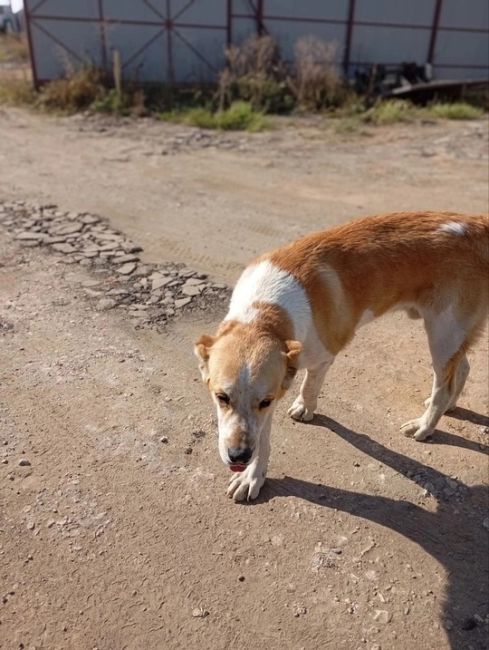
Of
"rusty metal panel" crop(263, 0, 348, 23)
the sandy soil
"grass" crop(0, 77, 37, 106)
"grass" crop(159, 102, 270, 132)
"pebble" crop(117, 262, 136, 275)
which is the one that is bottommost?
the sandy soil

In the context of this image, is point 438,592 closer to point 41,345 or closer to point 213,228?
point 41,345

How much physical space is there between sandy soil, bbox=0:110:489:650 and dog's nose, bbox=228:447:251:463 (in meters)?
0.81

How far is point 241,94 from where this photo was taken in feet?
49.4

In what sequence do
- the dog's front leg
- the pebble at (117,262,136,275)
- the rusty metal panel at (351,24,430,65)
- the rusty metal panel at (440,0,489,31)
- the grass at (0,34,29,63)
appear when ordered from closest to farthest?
the dog's front leg
the pebble at (117,262,136,275)
the rusty metal panel at (351,24,430,65)
the rusty metal panel at (440,0,489,31)
the grass at (0,34,29,63)

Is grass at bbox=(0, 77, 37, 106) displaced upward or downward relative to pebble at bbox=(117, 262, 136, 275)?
upward

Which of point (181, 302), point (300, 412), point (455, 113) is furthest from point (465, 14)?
point (300, 412)

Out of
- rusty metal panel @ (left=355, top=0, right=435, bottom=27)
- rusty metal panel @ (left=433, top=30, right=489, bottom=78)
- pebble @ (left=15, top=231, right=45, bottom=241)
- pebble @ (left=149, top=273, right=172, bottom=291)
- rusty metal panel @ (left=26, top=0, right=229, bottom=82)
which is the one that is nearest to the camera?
pebble @ (left=149, top=273, right=172, bottom=291)

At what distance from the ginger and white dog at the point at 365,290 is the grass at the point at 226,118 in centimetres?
993

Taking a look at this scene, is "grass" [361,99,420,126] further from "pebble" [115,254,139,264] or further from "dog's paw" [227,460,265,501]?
"dog's paw" [227,460,265,501]

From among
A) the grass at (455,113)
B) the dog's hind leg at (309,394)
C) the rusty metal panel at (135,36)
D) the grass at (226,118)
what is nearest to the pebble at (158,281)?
the dog's hind leg at (309,394)

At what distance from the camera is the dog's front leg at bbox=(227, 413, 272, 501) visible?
3451 millimetres

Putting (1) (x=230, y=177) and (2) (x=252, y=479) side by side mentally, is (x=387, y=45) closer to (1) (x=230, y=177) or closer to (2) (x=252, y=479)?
(1) (x=230, y=177)

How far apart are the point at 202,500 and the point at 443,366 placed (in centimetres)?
188

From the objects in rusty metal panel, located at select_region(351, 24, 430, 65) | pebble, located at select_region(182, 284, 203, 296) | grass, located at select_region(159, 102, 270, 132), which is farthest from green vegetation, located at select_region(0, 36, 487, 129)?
pebble, located at select_region(182, 284, 203, 296)
